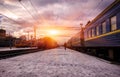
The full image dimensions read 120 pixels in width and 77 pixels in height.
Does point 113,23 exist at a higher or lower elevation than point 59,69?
higher

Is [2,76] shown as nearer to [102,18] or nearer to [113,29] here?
[113,29]

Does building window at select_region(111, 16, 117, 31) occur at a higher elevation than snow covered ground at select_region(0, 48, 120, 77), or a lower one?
higher

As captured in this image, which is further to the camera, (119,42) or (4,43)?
(4,43)

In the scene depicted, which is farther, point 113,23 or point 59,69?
point 113,23

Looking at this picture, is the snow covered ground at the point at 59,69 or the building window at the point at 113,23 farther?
the building window at the point at 113,23

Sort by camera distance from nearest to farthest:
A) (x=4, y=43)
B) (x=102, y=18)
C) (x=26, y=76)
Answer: (x=26, y=76) < (x=102, y=18) < (x=4, y=43)

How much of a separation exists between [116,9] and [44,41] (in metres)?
47.9

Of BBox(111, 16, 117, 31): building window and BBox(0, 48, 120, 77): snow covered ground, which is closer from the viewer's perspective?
BBox(0, 48, 120, 77): snow covered ground

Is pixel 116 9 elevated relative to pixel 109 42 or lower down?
elevated

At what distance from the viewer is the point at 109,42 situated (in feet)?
35.0

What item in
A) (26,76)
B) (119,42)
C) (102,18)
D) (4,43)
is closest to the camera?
(26,76)

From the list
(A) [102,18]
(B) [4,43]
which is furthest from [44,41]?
(A) [102,18]

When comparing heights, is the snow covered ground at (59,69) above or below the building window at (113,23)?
below

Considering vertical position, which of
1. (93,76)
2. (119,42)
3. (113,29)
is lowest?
(93,76)
